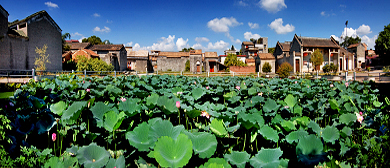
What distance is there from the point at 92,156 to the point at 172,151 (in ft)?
2.44

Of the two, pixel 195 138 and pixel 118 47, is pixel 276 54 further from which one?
pixel 195 138

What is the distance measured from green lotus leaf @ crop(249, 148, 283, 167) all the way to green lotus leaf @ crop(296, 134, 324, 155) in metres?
0.28

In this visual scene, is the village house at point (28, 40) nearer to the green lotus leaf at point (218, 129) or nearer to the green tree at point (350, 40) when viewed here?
the green lotus leaf at point (218, 129)

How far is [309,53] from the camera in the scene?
33.3m

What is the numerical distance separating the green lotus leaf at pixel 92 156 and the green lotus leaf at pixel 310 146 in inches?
67.1

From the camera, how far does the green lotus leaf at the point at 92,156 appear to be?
1.60 metres

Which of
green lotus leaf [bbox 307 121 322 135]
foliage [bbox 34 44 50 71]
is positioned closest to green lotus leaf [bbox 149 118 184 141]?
green lotus leaf [bbox 307 121 322 135]

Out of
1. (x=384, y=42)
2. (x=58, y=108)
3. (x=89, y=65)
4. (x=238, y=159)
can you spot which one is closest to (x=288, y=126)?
(x=238, y=159)

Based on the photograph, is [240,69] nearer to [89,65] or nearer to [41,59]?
[89,65]

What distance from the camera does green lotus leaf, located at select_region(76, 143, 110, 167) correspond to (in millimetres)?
1602

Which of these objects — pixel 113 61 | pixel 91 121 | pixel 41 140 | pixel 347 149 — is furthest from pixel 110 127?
pixel 113 61

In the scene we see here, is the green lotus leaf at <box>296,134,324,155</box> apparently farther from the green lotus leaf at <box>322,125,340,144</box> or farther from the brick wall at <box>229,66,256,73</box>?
the brick wall at <box>229,66,256,73</box>

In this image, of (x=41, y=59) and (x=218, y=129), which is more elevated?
(x=41, y=59)

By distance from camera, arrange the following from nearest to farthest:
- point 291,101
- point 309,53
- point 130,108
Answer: point 130,108
point 291,101
point 309,53
